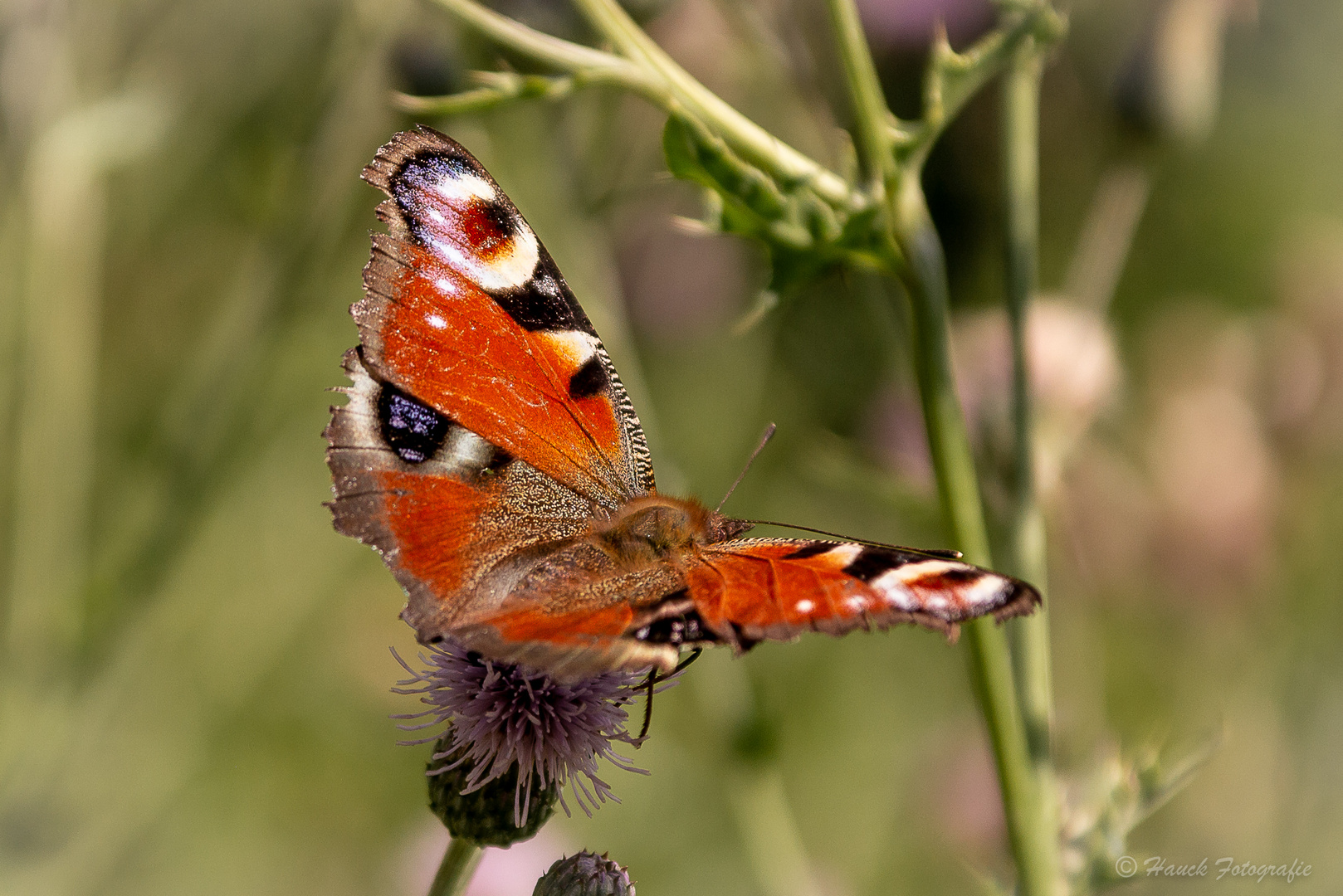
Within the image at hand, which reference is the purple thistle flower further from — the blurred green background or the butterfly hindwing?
the blurred green background

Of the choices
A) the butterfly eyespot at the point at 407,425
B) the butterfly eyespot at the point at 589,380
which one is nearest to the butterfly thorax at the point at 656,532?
the butterfly eyespot at the point at 589,380

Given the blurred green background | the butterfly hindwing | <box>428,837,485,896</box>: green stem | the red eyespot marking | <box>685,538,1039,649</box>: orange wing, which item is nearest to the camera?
<box>685,538,1039,649</box>: orange wing

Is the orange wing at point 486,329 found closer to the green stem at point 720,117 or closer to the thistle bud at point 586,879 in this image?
the green stem at point 720,117

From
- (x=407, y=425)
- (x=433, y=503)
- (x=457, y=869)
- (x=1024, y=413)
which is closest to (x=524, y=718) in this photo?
(x=457, y=869)

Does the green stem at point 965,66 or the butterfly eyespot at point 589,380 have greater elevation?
the green stem at point 965,66

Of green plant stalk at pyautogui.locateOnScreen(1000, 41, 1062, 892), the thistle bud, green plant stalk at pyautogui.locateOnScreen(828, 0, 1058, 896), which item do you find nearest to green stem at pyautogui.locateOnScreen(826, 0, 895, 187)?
green plant stalk at pyautogui.locateOnScreen(828, 0, 1058, 896)
